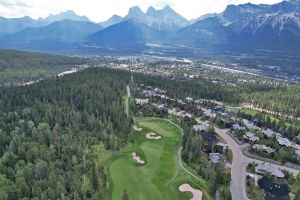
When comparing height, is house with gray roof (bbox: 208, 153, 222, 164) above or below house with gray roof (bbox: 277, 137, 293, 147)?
below

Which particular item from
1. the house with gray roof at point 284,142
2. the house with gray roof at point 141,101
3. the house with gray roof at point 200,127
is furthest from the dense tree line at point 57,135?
the house with gray roof at point 284,142

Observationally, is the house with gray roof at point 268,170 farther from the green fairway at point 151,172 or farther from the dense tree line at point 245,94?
the dense tree line at point 245,94

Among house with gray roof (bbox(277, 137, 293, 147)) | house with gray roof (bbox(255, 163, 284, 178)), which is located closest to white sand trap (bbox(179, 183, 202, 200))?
house with gray roof (bbox(255, 163, 284, 178))

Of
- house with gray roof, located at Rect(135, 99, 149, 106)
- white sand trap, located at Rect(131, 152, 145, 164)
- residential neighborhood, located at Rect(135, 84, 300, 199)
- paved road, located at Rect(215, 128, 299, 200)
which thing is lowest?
white sand trap, located at Rect(131, 152, 145, 164)

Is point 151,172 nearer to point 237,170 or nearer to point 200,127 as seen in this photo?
point 237,170

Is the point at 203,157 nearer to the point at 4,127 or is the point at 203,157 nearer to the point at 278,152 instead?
the point at 278,152

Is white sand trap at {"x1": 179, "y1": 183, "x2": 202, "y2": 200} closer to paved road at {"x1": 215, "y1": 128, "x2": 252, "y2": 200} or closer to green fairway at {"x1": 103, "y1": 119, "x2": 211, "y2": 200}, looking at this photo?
green fairway at {"x1": 103, "y1": 119, "x2": 211, "y2": 200}
